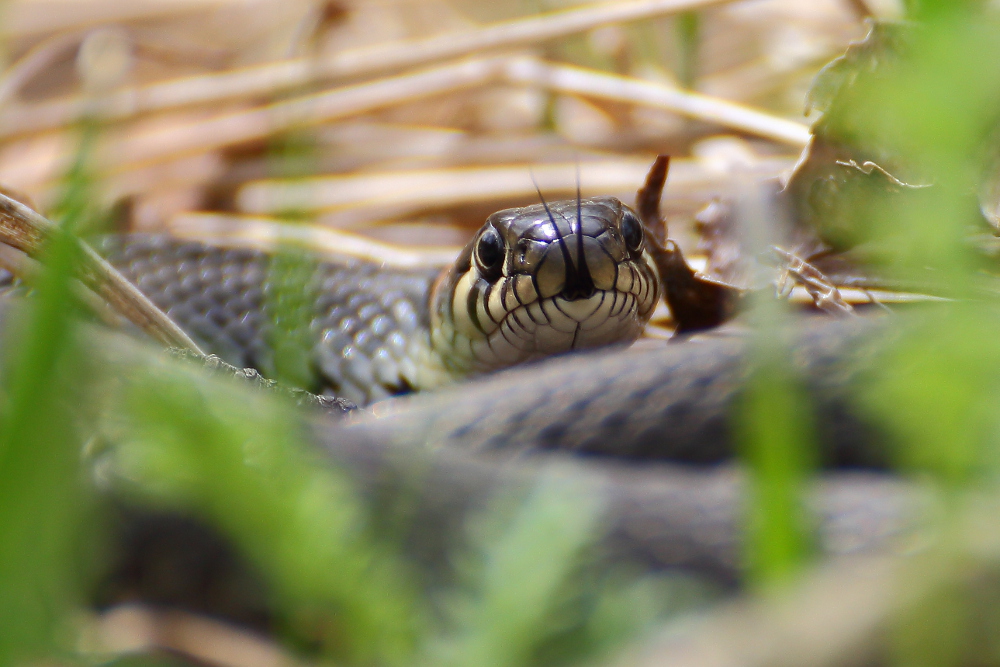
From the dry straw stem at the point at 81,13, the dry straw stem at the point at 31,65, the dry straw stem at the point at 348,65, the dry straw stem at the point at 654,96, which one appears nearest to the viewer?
the dry straw stem at the point at 654,96

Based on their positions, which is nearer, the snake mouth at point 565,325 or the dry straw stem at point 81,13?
the snake mouth at point 565,325

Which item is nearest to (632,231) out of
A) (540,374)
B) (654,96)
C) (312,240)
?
(540,374)

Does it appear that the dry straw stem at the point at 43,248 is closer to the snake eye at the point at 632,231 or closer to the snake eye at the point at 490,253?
the snake eye at the point at 490,253

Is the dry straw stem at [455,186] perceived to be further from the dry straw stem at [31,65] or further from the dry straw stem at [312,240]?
the dry straw stem at [31,65]

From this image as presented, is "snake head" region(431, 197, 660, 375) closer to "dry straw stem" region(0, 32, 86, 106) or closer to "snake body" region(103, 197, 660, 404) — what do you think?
"snake body" region(103, 197, 660, 404)

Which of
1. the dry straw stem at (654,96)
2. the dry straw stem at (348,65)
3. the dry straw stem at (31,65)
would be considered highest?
the dry straw stem at (31,65)

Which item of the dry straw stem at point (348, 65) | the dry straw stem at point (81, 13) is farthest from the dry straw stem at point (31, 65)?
the dry straw stem at point (81, 13)

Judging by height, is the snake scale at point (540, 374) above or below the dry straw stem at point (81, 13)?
below

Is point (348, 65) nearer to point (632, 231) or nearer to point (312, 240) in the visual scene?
point (312, 240)

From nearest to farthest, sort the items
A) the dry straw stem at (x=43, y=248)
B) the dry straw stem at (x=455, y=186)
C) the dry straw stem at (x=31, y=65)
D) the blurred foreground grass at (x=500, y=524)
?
the blurred foreground grass at (x=500, y=524) < the dry straw stem at (x=43, y=248) < the dry straw stem at (x=455, y=186) < the dry straw stem at (x=31, y=65)
